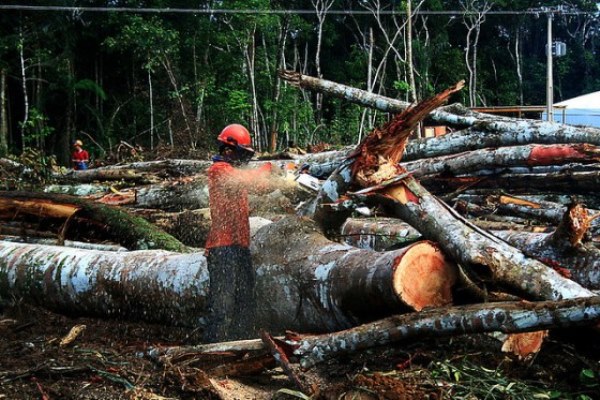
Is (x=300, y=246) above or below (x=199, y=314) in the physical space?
above

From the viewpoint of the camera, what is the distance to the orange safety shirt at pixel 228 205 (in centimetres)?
558

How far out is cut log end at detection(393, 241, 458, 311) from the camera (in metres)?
4.40

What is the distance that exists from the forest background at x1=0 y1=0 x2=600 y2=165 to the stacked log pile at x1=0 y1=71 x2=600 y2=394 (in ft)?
44.4

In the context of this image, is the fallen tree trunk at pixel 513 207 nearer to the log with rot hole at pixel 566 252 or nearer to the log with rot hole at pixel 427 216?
the log with rot hole at pixel 566 252

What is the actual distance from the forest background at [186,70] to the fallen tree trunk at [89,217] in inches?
480

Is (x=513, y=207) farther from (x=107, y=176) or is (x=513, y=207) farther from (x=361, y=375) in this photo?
(x=107, y=176)

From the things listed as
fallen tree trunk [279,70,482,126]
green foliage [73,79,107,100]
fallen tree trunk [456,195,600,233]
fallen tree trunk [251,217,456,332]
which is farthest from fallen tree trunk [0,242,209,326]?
green foliage [73,79,107,100]

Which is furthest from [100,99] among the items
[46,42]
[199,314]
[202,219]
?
[199,314]

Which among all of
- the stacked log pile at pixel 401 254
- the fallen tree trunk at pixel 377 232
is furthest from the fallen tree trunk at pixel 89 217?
the fallen tree trunk at pixel 377 232

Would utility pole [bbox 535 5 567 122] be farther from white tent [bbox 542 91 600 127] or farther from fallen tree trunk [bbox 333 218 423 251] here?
fallen tree trunk [bbox 333 218 423 251]

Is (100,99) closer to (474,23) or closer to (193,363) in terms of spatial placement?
(474,23)

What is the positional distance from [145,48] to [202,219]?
60.5ft

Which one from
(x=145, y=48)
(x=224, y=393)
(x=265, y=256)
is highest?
(x=145, y=48)

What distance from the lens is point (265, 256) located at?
5.36 m
